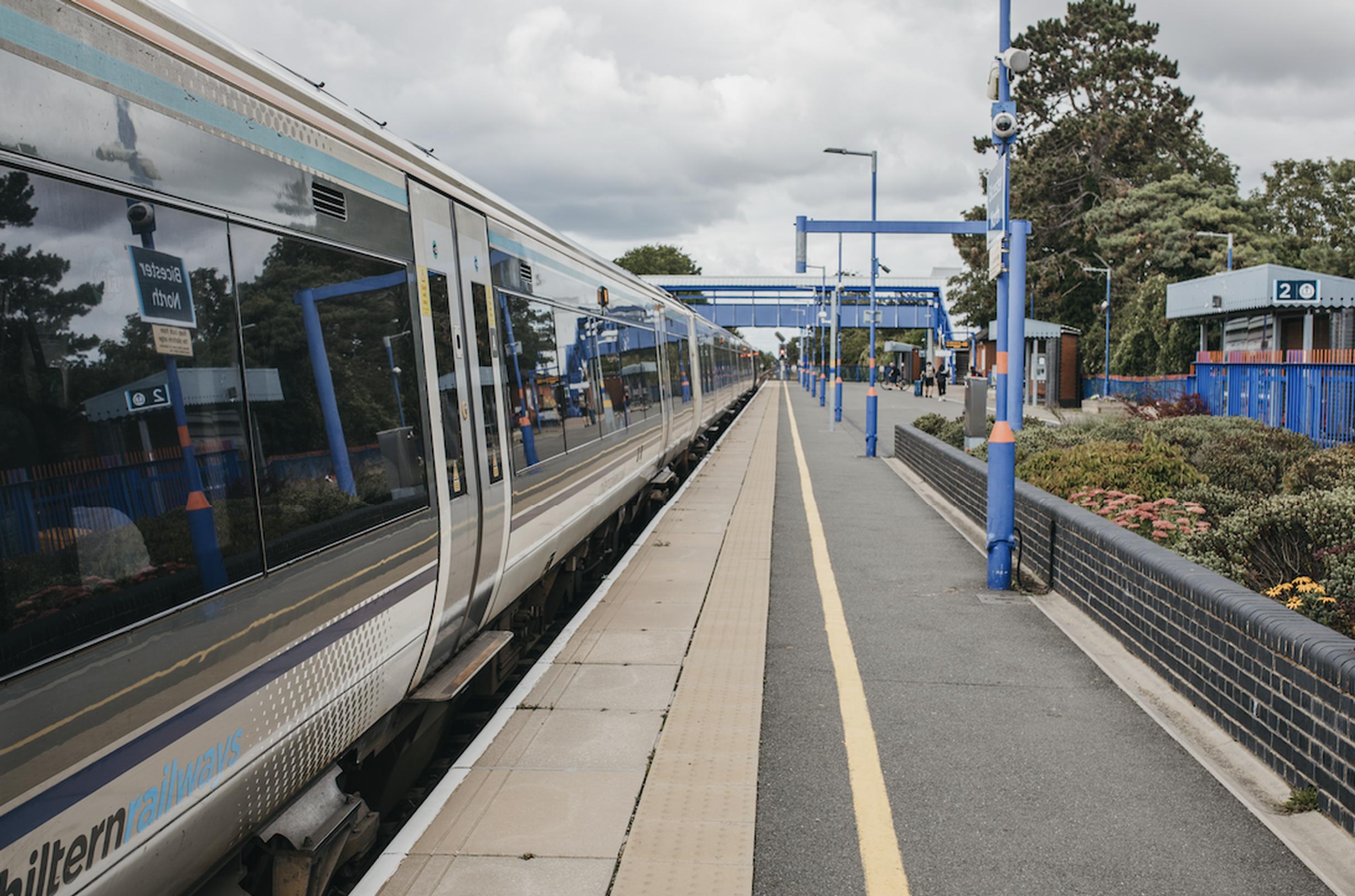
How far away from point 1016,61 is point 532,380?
525cm

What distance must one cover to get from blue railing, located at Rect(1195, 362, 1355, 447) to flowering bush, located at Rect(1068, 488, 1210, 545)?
7192mm

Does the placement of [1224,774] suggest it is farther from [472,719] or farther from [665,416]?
[665,416]

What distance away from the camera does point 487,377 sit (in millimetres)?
5535

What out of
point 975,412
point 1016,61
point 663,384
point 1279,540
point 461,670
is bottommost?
point 461,670

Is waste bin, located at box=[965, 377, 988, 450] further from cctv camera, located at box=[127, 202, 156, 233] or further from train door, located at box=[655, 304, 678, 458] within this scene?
cctv camera, located at box=[127, 202, 156, 233]

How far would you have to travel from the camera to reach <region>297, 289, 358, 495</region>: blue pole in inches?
143

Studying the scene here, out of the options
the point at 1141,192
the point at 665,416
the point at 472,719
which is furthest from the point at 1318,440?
the point at 1141,192

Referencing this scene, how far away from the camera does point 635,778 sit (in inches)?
174

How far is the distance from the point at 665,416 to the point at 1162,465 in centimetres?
626

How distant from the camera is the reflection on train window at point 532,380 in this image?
6121 mm

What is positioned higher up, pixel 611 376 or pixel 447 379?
pixel 447 379

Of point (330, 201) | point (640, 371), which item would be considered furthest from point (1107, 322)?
point (330, 201)

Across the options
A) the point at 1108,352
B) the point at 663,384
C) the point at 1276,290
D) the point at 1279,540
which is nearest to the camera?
the point at 1279,540

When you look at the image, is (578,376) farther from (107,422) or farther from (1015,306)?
(107,422)
